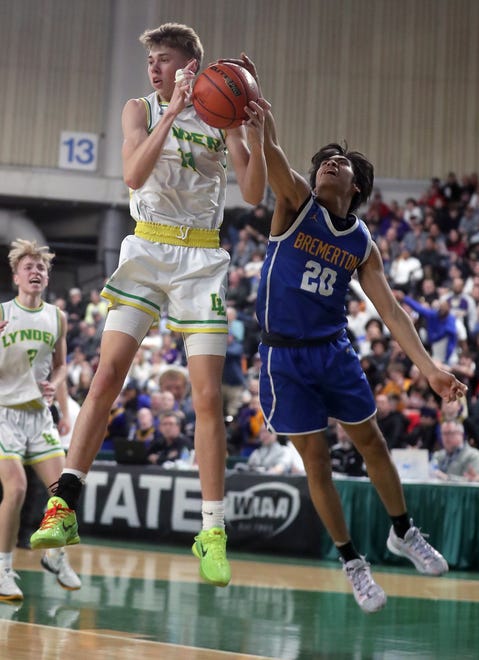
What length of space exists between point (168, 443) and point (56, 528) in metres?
7.17

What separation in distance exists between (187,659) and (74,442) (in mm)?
1191

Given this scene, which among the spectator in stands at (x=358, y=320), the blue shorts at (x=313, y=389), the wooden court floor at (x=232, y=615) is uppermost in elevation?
the spectator in stands at (x=358, y=320)

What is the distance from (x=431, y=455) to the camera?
37.6 feet

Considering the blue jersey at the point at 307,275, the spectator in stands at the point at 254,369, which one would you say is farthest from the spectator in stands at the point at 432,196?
the blue jersey at the point at 307,275

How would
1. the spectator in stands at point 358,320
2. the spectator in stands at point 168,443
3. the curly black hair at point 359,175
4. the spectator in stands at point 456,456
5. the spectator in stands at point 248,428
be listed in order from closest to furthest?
the curly black hair at point 359,175 → the spectator in stands at point 456,456 → the spectator in stands at point 168,443 → the spectator in stands at point 248,428 → the spectator in stands at point 358,320

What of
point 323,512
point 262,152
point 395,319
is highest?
point 262,152

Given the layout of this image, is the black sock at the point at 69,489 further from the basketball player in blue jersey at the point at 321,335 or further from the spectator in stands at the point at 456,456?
the spectator in stands at the point at 456,456

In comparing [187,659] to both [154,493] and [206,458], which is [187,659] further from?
[154,493]

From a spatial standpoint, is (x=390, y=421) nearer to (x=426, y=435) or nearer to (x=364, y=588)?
(x=426, y=435)

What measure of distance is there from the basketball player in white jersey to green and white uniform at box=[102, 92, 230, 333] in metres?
2.52

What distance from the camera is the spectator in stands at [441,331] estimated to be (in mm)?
14539

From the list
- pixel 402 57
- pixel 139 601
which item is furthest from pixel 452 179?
pixel 139 601

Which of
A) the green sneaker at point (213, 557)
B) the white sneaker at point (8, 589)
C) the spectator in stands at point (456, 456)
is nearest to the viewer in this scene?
the green sneaker at point (213, 557)

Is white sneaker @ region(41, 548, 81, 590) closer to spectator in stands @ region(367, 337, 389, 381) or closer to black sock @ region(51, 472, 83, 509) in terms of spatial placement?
black sock @ region(51, 472, 83, 509)
